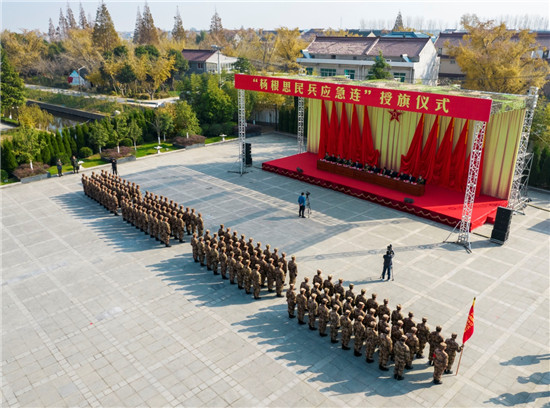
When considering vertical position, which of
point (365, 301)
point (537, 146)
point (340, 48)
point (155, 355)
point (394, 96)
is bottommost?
point (155, 355)

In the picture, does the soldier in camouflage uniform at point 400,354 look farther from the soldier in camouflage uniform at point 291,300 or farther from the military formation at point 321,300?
the soldier in camouflage uniform at point 291,300

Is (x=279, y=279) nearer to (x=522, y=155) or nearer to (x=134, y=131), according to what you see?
(x=522, y=155)

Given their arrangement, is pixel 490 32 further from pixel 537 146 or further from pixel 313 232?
pixel 313 232

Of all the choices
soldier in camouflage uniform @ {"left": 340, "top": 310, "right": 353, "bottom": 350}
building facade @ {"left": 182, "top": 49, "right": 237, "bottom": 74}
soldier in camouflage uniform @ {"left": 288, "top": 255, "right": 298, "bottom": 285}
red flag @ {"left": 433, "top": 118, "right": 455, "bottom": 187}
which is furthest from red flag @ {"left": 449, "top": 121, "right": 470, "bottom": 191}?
building facade @ {"left": 182, "top": 49, "right": 237, "bottom": 74}

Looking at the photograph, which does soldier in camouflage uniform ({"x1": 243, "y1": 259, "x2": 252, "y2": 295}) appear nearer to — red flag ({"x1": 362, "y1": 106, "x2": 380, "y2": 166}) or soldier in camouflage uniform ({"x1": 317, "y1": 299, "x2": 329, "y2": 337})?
soldier in camouflage uniform ({"x1": 317, "y1": 299, "x2": 329, "y2": 337})

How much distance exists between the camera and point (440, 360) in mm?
7887

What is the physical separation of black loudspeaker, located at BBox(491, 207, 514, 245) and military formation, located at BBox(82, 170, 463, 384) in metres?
5.70

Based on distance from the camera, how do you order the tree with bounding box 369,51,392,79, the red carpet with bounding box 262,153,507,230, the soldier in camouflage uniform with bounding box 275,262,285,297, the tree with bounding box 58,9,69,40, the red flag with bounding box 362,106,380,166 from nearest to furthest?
the soldier in camouflage uniform with bounding box 275,262,285,297
the red carpet with bounding box 262,153,507,230
the red flag with bounding box 362,106,380,166
the tree with bounding box 369,51,392,79
the tree with bounding box 58,9,69,40

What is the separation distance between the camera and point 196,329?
32.3 feet

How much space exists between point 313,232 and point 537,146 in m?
11.9

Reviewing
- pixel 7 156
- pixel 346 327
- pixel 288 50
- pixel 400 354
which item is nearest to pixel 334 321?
pixel 346 327

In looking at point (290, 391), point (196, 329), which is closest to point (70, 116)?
point (196, 329)

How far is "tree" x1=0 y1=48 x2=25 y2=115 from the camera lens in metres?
33.4

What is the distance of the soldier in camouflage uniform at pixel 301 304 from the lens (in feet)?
31.7
